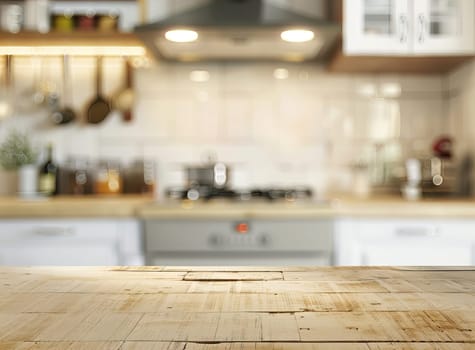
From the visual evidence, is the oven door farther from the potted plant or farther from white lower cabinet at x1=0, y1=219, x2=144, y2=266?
the potted plant

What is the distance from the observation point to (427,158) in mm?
2516

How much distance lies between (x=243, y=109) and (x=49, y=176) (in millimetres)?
997

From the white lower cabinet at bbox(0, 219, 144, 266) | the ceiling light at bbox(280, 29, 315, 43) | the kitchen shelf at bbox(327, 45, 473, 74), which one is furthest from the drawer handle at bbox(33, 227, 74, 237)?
the kitchen shelf at bbox(327, 45, 473, 74)

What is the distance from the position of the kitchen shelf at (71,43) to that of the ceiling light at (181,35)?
0.18 m

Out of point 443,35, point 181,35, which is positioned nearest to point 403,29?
point 443,35

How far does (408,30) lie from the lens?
2350 millimetres

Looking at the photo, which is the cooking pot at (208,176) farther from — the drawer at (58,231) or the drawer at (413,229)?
the drawer at (413,229)

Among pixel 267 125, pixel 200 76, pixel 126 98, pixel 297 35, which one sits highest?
pixel 297 35

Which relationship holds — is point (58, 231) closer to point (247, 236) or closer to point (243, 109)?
point (247, 236)

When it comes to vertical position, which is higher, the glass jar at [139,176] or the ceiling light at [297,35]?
the ceiling light at [297,35]

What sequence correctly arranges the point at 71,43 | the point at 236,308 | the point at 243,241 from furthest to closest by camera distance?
the point at 71,43 → the point at 243,241 → the point at 236,308

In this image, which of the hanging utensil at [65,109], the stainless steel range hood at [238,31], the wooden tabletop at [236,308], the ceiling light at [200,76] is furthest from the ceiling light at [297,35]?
the wooden tabletop at [236,308]

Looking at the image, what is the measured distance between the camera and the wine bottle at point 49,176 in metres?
2.58

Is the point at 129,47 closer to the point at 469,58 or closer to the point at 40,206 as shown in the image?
the point at 40,206
